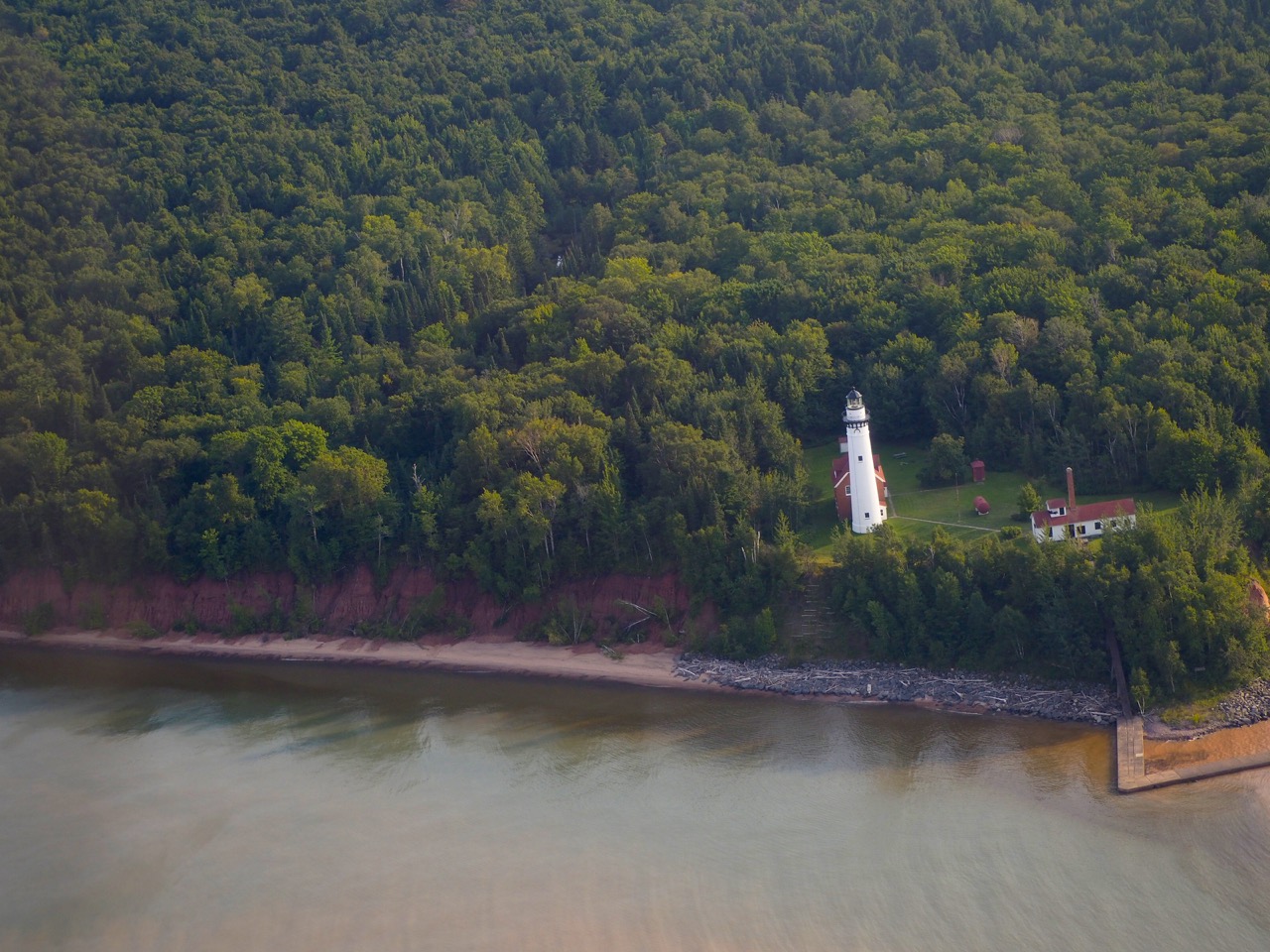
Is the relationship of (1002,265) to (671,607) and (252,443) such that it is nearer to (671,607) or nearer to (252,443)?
(671,607)

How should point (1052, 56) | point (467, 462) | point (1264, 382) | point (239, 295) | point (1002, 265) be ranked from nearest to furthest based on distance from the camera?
1. point (1264, 382)
2. point (467, 462)
3. point (1002, 265)
4. point (239, 295)
5. point (1052, 56)

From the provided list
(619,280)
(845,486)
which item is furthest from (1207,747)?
(619,280)

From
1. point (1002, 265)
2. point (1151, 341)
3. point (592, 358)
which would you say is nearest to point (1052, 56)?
point (1002, 265)

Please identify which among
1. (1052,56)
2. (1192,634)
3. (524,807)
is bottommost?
(524,807)

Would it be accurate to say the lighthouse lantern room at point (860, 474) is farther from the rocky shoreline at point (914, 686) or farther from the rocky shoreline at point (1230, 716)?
the rocky shoreline at point (1230, 716)

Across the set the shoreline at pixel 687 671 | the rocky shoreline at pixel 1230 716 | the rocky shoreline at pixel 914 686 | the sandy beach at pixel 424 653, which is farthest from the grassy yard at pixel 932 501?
the rocky shoreline at pixel 1230 716
